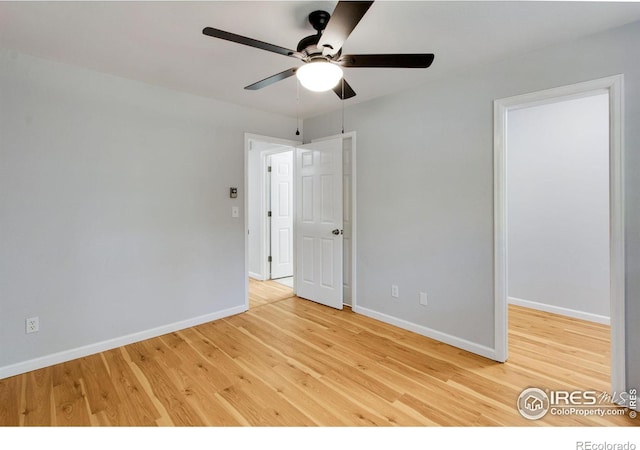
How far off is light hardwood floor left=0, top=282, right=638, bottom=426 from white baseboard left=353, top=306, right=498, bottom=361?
0.08 m

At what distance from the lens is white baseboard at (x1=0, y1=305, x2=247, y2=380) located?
235 cm

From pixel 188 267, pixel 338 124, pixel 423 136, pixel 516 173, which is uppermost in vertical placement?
pixel 338 124

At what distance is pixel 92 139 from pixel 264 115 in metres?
1.79

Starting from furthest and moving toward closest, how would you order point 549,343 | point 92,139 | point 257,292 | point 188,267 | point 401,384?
1. point 257,292
2. point 188,267
3. point 549,343
4. point 92,139
5. point 401,384

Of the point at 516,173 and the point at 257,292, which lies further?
the point at 257,292

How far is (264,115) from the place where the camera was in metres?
3.79

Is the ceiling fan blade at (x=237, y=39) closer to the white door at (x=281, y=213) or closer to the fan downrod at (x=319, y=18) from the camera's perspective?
the fan downrod at (x=319, y=18)

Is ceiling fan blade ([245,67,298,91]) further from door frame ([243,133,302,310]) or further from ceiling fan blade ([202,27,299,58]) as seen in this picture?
door frame ([243,133,302,310])

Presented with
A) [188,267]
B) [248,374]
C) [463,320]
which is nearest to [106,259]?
[188,267]

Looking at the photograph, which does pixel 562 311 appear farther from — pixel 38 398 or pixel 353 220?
pixel 38 398

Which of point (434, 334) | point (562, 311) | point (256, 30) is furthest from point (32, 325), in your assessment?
point (562, 311)

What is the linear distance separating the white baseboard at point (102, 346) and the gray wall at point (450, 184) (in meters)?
1.71
